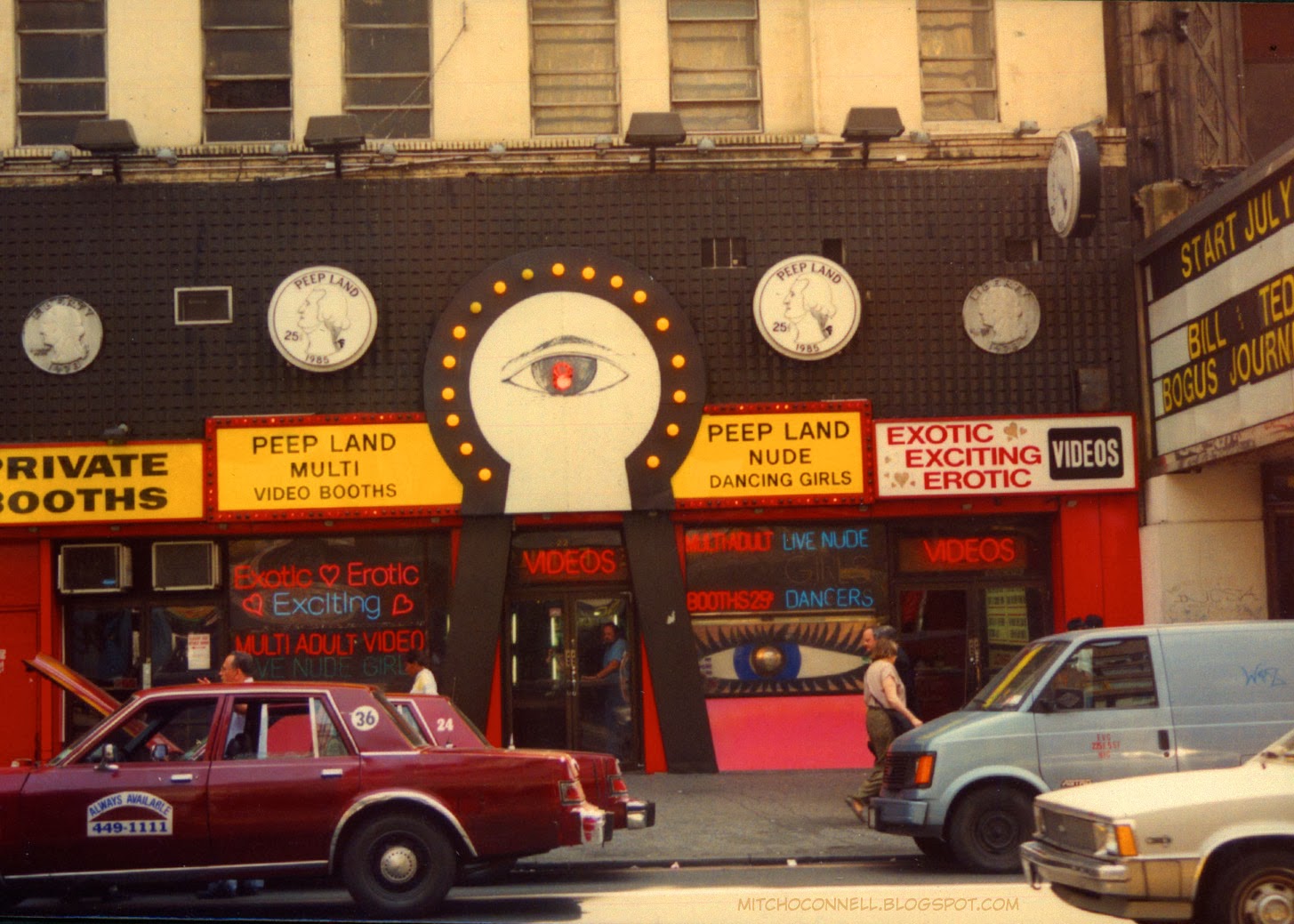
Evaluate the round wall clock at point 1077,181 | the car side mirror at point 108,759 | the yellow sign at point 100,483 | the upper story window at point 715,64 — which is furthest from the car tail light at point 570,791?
the upper story window at point 715,64

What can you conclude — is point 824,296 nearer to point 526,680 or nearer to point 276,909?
point 526,680

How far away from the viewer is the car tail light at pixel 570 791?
35.9ft

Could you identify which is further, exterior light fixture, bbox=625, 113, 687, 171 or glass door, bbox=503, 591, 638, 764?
glass door, bbox=503, 591, 638, 764

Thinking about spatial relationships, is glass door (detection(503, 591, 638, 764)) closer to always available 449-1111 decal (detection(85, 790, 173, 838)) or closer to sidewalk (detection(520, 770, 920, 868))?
sidewalk (detection(520, 770, 920, 868))

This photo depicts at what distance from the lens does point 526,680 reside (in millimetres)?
19531

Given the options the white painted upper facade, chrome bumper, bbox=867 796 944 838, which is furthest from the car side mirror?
the white painted upper facade

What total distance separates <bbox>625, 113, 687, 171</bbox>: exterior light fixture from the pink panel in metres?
6.62

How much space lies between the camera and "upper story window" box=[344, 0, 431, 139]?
20.0 m

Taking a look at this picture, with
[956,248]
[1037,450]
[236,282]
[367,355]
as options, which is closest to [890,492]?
[1037,450]

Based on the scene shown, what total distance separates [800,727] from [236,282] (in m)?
8.48

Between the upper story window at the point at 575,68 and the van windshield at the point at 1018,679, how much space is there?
9.52 meters

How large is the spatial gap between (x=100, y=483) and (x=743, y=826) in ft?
28.6

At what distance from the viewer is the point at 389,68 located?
19984 millimetres

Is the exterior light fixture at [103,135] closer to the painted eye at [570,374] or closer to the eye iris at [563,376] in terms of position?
the painted eye at [570,374]
